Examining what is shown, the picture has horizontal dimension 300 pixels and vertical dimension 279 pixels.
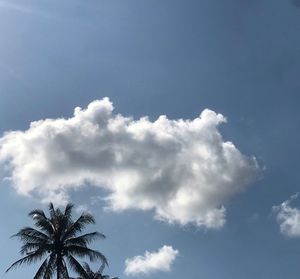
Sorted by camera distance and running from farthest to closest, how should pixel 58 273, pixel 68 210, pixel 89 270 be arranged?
pixel 89 270 < pixel 68 210 < pixel 58 273

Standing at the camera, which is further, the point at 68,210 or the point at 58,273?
the point at 68,210

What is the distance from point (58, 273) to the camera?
166 feet

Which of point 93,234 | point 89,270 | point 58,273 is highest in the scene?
point 89,270

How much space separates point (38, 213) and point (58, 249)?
381cm

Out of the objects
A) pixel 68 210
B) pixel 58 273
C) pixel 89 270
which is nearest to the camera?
pixel 58 273

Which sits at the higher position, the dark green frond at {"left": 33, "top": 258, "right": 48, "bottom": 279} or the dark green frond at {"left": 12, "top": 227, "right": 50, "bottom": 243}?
the dark green frond at {"left": 12, "top": 227, "right": 50, "bottom": 243}

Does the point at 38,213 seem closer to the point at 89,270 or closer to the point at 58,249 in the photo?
the point at 58,249

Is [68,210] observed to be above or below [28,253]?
above

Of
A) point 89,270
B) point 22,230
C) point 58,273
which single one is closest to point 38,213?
point 22,230

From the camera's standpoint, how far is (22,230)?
2044 inches

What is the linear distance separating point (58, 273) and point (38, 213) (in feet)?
19.6

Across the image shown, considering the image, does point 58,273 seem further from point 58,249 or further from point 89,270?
point 89,270

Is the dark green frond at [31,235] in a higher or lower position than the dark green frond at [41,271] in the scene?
higher

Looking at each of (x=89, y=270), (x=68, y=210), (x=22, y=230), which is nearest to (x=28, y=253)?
(x=22, y=230)
